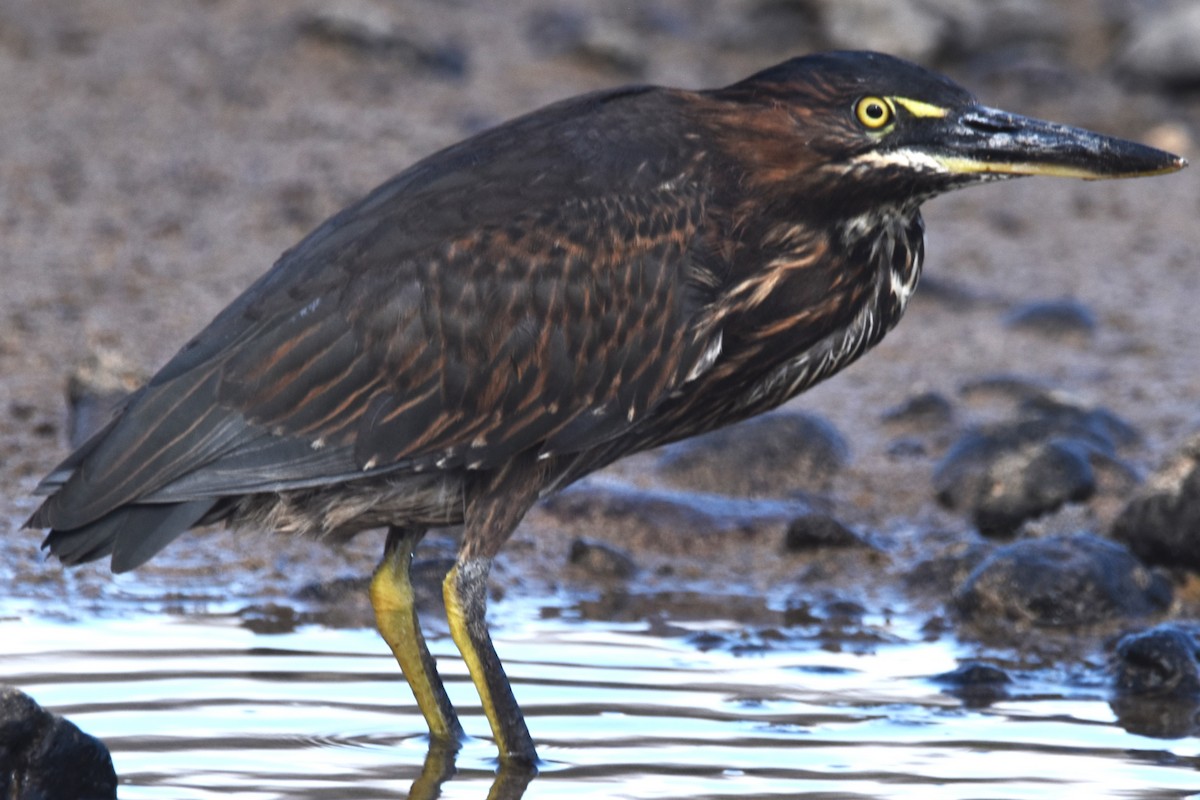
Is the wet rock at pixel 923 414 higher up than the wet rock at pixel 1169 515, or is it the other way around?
the wet rock at pixel 923 414

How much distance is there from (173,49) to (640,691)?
7.56 metres

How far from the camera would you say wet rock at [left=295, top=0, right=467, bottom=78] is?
1289 centimetres

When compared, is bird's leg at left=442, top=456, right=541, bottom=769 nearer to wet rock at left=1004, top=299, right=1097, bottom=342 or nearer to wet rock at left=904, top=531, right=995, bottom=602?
wet rock at left=904, top=531, right=995, bottom=602

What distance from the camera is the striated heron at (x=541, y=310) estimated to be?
548 cm

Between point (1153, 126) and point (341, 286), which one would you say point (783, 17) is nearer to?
point (1153, 126)

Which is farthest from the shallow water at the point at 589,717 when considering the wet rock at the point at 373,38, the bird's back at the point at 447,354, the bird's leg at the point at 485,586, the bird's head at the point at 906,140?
the wet rock at the point at 373,38

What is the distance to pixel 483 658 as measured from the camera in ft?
18.7

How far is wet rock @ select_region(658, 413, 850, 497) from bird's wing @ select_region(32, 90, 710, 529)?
2845 millimetres

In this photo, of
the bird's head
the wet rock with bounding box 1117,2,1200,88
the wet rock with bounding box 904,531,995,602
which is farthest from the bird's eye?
the wet rock with bounding box 1117,2,1200,88

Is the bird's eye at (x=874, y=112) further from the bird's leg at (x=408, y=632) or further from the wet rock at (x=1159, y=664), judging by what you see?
the wet rock at (x=1159, y=664)

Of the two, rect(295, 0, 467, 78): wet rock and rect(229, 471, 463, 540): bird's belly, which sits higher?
rect(295, 0, 467, 78): wet rock

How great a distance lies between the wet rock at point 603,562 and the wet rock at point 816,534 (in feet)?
2.08

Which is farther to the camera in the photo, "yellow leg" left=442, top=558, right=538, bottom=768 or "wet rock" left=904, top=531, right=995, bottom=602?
"wet rock" left=904, top=531, right=995, bottom=602

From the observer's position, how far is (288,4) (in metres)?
13.3
